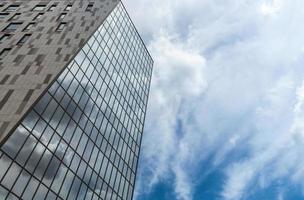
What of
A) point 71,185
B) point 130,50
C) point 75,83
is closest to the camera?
point 71,185

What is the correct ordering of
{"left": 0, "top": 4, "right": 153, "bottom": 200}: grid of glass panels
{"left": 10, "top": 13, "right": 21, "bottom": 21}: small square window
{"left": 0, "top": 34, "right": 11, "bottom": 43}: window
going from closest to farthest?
1. {"left": 0, "top": 4, "right": 153, "bottom": 200}: grid of glass panels
2. {"left": 0, "top": 34, "right": 11, "bottom": 43}: window
3. {"left": 10, "top": 13, "right": 21, "bottom": 21}: small square window

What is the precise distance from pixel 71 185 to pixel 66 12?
3259 cm

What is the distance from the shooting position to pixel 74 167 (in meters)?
35.2

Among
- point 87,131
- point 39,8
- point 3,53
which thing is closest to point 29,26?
point 39,8

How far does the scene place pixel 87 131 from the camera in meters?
40.0

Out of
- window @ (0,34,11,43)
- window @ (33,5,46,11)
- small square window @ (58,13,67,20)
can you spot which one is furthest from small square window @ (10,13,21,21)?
small square window @ (58,13,67,20)

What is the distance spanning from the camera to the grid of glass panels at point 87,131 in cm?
2909

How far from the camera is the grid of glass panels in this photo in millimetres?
29094

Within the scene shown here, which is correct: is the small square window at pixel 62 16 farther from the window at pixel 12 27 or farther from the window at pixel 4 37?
the window at pixel 4 37

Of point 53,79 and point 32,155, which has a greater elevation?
point 53,79

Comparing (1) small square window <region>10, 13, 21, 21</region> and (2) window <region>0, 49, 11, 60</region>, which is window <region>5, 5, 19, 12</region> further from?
(2) window <region>0, 49, 11, 60</region>

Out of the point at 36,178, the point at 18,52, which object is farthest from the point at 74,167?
the point at 18,52

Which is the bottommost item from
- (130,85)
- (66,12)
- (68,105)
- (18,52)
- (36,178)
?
(36,178)

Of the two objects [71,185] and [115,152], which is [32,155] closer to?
[71,185]
